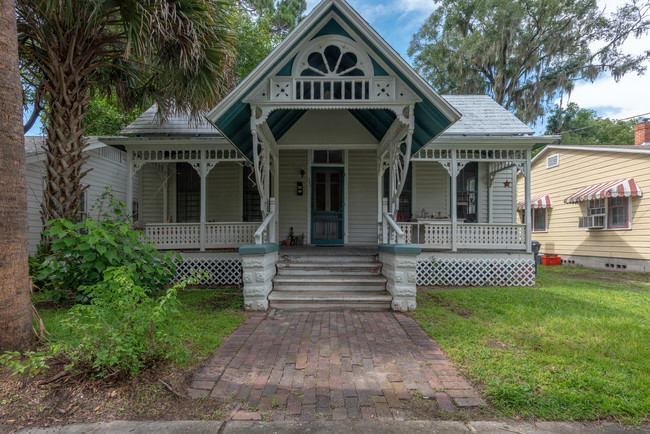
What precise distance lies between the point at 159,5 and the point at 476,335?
694cm

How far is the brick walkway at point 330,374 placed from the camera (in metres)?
2.76

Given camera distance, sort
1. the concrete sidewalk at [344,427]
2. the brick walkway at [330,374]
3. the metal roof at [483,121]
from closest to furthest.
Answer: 1. the concrete sidewalk at [344,427]
2. the brick walkway at [330,374]
3. the metal roof at [483,121]

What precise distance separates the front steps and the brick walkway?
1.05 meters

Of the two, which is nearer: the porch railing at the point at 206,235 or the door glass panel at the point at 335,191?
the porch railing at the point at 206,235

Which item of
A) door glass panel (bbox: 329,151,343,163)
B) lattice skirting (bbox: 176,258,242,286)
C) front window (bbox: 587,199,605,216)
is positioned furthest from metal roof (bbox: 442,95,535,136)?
lattice skirting (bbox: 176,258,242,286)

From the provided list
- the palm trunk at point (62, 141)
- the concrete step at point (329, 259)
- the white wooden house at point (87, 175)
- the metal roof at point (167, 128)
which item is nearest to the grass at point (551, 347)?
the concrete step at point (329, 259)

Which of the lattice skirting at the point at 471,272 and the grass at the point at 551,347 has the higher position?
the lattice skirting at the point at 471,272

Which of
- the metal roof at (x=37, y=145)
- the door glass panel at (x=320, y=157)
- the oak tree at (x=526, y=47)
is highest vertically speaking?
the oak tree at (x=526, y=47)

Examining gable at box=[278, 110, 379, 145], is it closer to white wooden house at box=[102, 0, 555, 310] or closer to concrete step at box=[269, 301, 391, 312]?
white wooden house at box=[102, 0, 555, 310]

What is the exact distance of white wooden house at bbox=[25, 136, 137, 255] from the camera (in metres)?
10.3

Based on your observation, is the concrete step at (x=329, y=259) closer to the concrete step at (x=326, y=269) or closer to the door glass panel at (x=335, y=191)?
the concrete step at (x=326, y=269)

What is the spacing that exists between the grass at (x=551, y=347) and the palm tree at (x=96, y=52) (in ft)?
19.8

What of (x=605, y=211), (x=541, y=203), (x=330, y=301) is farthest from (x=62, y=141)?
(x=541, y=203)

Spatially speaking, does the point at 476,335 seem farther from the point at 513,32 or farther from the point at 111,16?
the point at 513,32
